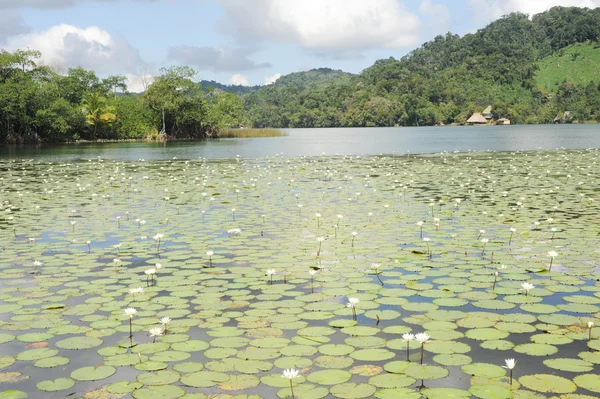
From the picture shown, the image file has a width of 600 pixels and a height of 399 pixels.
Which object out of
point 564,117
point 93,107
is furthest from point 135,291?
point 564,117

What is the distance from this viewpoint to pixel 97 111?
2613 inches

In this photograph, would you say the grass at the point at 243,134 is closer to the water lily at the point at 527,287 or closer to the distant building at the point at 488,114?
the distant building at the point at 488,114

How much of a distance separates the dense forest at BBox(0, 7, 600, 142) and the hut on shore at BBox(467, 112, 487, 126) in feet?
12.8

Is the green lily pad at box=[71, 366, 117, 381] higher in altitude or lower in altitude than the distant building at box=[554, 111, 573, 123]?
lower

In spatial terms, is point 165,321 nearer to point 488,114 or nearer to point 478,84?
point 488,114

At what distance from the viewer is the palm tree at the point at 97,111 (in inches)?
2593

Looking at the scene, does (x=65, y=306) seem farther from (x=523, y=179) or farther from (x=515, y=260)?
(x=523, y=179)

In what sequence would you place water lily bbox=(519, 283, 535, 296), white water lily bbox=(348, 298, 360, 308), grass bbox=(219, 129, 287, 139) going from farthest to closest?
grass bbox=(219, 129, 287, 139), water lily bbox=(519, 283, 535, 296), white water lily bbox=(348, 298, 360, 308)

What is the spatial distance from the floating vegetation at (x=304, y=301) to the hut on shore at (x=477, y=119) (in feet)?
403

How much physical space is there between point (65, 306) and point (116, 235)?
3.97 metres

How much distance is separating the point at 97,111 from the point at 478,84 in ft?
347

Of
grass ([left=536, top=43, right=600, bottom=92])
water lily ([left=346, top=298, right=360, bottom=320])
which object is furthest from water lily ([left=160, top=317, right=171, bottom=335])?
grass ([left=536, top=43, right=600, bottom=92])

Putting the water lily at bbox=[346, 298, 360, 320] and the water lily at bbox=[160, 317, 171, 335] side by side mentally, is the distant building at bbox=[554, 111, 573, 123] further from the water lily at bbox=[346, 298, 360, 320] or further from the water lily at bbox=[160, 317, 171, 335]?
the water lily at bbox=[160, 317, 171, 335]

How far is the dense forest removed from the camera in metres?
57.3
